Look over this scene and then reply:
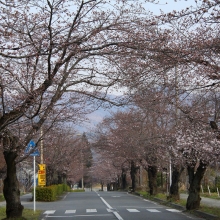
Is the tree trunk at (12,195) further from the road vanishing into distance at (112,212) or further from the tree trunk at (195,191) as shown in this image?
the tree trunk at (195,191)

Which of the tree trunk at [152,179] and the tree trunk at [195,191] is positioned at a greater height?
the tree trunk at [152,179]

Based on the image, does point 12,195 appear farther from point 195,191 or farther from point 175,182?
point 175,182

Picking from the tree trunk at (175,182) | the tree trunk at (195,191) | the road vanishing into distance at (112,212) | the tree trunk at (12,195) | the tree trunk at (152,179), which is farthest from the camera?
the tree trunk at (152,179)

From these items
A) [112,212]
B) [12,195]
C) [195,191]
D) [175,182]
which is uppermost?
[175,182]

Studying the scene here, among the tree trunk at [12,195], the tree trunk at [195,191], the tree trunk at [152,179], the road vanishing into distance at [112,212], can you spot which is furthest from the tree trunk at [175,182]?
the tree trunk at [12,195]

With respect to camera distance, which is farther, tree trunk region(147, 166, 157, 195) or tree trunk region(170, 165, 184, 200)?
tree trunk region(147, 166, 157, 195)

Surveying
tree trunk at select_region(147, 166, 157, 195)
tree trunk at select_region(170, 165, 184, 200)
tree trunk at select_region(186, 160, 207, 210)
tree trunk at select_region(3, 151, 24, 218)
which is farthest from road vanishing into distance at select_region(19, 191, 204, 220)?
tree trunk at select_region(147, 166, 157, 195)

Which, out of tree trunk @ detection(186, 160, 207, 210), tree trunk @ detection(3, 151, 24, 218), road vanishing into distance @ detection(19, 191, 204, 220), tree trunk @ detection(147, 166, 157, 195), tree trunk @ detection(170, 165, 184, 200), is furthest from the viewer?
tree trunk @ detection(147, 166, 157, 195)

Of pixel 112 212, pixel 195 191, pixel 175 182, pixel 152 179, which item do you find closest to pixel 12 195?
pixel 112 212

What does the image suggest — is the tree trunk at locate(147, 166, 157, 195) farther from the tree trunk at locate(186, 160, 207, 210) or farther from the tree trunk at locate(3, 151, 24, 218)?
the tree trunk at locate(3, 151, 24, 218)

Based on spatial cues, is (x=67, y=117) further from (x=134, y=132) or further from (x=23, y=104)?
(x=134, y=132)

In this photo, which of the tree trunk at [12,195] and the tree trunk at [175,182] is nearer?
the tree trunk at [12,195]

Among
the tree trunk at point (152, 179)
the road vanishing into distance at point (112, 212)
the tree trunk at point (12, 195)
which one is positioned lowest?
the road vanishing into distance at point (112, 212)

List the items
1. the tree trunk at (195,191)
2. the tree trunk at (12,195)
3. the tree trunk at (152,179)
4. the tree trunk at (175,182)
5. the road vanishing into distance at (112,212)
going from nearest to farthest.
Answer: the tree trunk at (12,195), the road vanishing into distance at (112,212), the tree trunk at (195,191), the tree trunk at (175,182), the tree trunk at (152,179)
